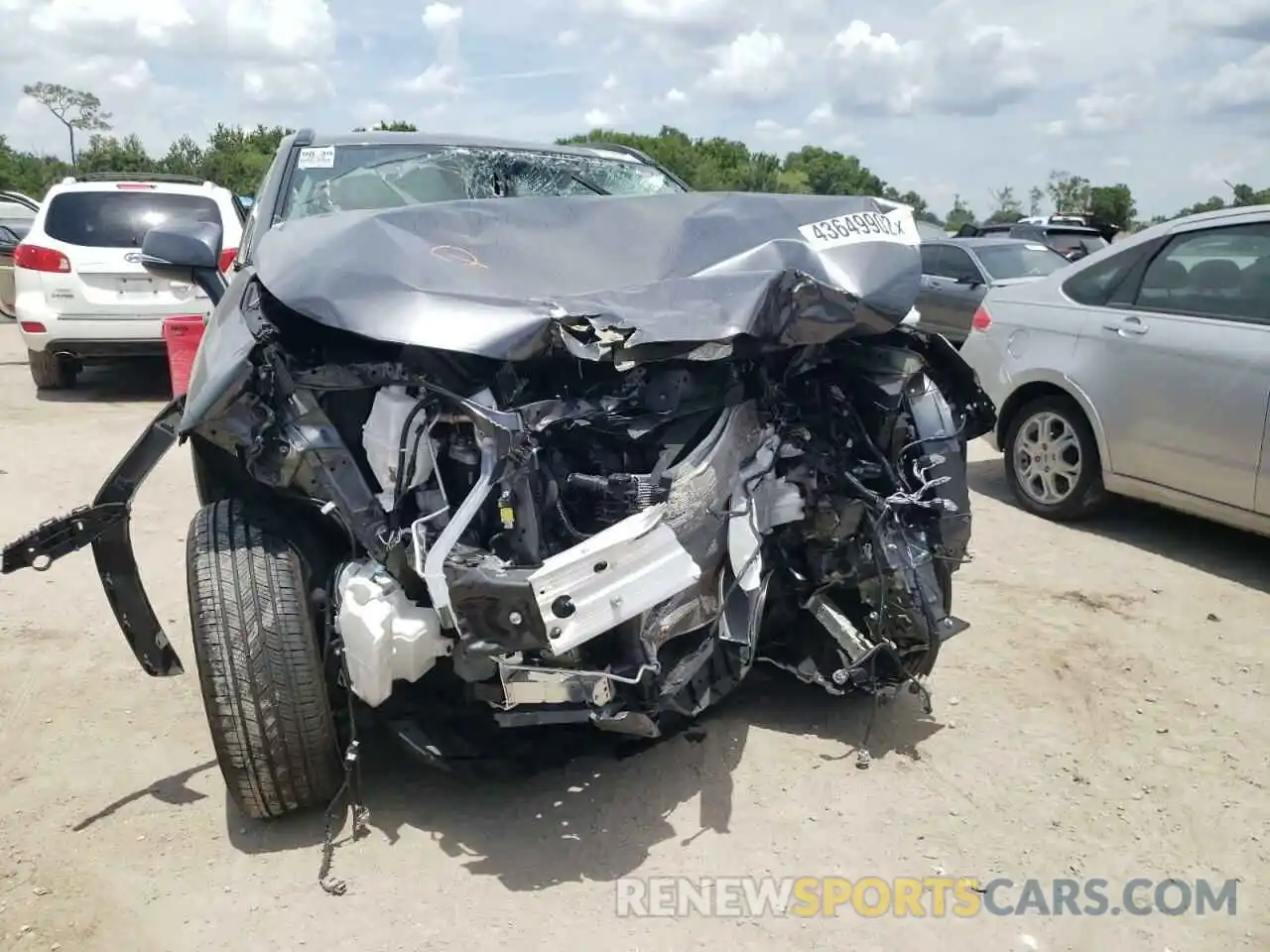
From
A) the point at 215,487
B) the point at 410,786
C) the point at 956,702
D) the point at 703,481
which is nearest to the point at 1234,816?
the point at 956,702

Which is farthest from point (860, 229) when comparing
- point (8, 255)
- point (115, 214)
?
point (8, 255)

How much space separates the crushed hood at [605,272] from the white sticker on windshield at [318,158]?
4.78ft

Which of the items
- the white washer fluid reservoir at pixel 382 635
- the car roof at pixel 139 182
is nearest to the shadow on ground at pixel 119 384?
the car roof at pixel 139 182

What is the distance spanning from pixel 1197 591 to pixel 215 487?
159 inches

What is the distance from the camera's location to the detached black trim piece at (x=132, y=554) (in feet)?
9.71

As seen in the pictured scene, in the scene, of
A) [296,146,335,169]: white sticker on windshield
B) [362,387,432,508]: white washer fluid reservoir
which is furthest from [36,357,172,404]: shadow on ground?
[362,387,432,508]: white washer fluid reservoir

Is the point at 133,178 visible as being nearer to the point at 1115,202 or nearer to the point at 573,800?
the point at 573,800

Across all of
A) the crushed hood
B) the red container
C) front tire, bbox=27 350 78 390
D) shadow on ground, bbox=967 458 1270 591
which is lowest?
shadow on ground, bbox=967 458 1270 591

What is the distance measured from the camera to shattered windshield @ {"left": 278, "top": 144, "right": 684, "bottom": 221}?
4.09 m

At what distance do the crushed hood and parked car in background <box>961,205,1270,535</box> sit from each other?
2.21 metres

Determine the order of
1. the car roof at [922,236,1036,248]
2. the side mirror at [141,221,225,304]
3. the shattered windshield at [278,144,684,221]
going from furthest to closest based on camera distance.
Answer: the car roof at [922,236,1036,248], the shattered windshield at [278,144,684,221], the side mirror at [141,221,225,304]

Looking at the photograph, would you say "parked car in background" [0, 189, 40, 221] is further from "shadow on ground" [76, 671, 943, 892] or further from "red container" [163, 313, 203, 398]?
"shadow on ground" [76, 671, 943, 892]

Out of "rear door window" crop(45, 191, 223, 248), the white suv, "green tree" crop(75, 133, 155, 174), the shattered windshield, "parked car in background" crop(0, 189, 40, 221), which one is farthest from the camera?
"green tree" crop(75, 133, 155, 174)

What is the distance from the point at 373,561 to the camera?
103 inches
